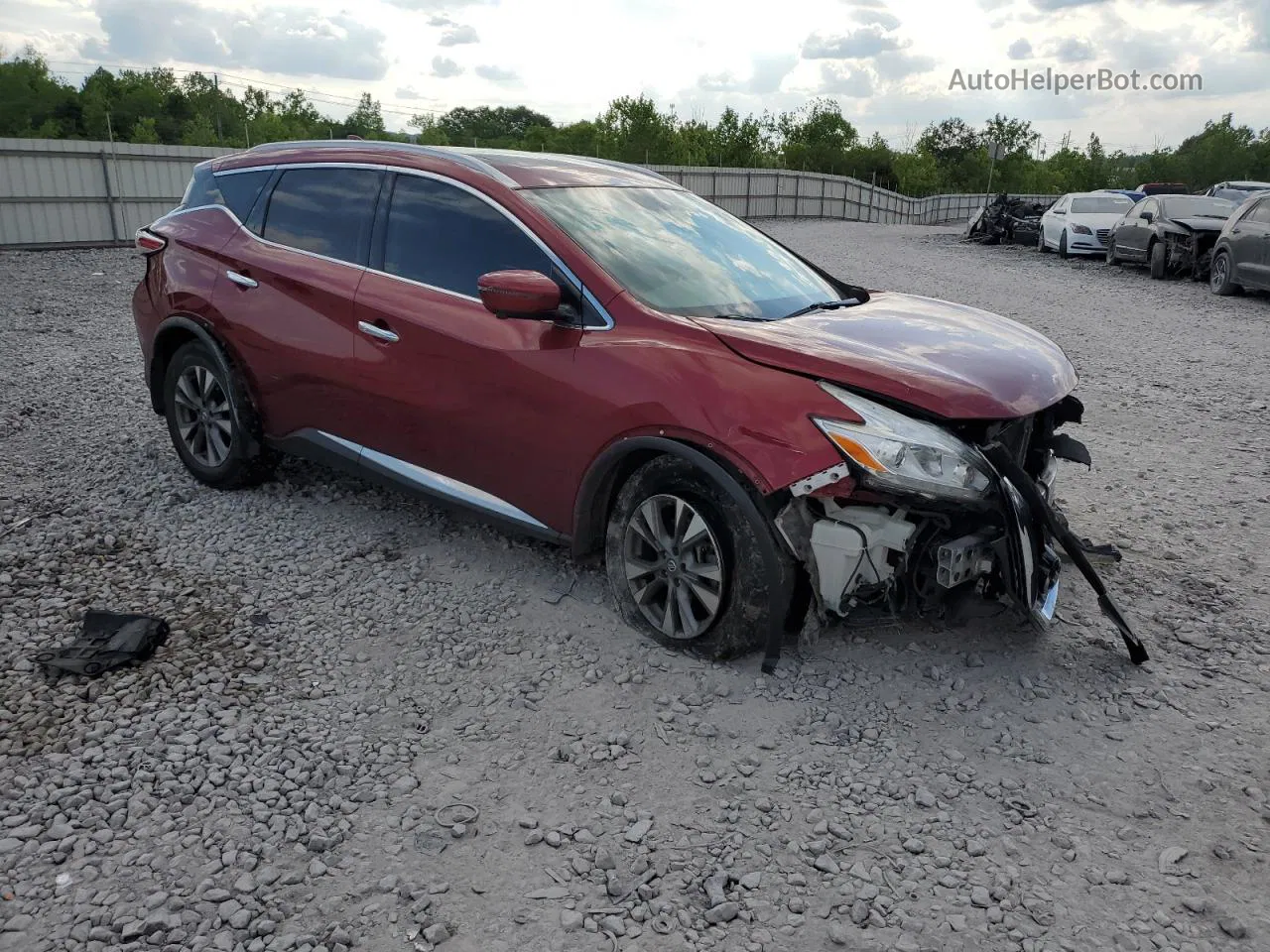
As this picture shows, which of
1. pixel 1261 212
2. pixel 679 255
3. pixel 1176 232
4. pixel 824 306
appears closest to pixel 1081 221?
pixel 1176 232

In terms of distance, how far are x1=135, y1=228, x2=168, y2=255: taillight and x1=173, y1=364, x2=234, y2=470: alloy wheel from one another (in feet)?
2.40

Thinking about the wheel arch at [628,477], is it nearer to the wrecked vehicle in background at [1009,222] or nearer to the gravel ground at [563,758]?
the gravel ground at [563,758]

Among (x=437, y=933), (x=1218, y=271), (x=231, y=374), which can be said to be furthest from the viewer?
(x=1218, y=271)

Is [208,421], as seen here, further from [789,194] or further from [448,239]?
[789,194]

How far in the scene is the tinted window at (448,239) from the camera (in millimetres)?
4070

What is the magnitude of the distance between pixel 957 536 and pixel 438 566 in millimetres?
2369

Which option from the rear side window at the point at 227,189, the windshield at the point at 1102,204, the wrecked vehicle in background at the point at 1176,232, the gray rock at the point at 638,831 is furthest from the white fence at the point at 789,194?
the gray rock at the point at 638,831

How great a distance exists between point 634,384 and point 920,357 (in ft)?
3.37

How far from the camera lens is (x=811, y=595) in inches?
141

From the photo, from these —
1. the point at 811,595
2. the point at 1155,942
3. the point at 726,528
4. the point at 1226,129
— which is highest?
the point at 1226,129

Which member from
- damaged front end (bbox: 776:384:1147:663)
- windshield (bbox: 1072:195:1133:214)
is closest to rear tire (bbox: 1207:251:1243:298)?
windshield (bbox: 1072:195:1133:214)

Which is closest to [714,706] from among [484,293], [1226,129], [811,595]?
[811,595]

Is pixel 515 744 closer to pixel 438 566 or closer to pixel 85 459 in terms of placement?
pixel 438 566

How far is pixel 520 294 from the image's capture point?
12.1 feet
